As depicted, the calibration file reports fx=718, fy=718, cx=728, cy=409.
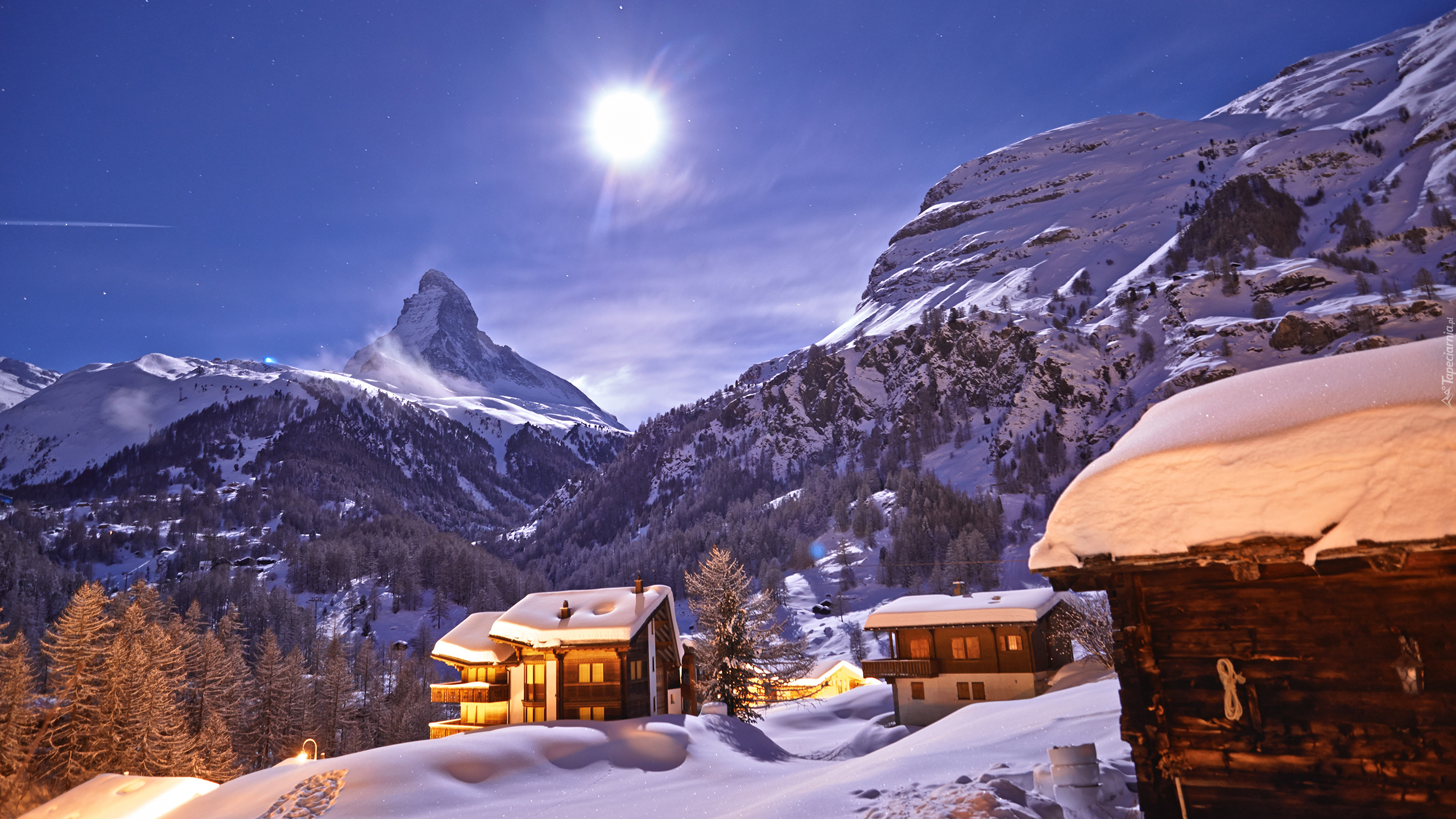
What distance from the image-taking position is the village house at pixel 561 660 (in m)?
29.0

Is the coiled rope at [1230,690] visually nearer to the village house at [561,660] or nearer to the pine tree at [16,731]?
the village house at [561,660]

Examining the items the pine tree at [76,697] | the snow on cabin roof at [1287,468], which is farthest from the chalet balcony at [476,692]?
the snow on cabin roof at [1287,468]

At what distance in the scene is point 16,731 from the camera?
3152 cm

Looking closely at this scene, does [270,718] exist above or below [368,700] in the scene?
above

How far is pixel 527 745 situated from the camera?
21.5 m

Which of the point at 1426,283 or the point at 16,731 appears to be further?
the point at 1426,283

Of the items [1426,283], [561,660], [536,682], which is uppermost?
[1426,283]

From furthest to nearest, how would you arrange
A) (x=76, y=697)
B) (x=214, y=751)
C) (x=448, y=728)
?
(x=214, y=751), (x=76, y=697), (x=448, y=728)

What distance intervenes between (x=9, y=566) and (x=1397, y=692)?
172 meters

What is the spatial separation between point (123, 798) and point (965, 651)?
3183 cm

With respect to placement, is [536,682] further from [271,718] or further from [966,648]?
[271,718]

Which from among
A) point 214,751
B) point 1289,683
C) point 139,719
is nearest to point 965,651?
point 1289,683

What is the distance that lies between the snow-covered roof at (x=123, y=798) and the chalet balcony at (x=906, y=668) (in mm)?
26302

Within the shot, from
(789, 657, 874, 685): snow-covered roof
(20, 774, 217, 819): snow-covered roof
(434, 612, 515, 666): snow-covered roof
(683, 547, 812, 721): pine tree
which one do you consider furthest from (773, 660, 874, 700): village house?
(20, 774, 217, 819): snow-covered roof
